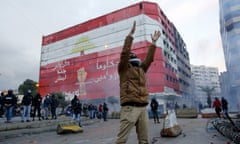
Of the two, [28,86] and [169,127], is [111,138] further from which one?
[28,86]

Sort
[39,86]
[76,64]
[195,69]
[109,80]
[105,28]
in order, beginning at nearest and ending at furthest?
[109,80]
[105,28]
[76,64]
[39,86]
[195,69]

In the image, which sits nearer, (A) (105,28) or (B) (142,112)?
(B) (142,112)

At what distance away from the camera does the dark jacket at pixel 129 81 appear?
2.56 m

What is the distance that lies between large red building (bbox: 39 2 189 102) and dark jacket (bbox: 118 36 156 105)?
36849 millimetres

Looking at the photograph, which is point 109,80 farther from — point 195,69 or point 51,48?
point 195,69

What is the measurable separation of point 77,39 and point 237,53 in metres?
43.2

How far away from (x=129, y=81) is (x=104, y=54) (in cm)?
4363

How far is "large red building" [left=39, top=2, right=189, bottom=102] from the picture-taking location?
41719 mm

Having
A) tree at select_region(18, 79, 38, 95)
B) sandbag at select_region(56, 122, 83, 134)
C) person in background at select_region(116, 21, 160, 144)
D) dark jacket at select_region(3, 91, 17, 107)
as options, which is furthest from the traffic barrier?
tree at select_region(18, 79, 38, 95)

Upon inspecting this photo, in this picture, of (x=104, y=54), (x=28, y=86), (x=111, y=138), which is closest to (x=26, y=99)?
(x=111, y=138)

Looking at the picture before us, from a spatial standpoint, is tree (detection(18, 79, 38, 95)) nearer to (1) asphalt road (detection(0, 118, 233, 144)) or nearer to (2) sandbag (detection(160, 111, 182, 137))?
(1) asphalt road (detection(0, 118, 233, 144))

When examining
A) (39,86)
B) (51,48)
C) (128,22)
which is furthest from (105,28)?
(39,86)

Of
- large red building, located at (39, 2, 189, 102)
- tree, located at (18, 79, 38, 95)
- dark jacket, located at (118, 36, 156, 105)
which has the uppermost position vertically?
large red building, located at (39, 2, 189, 102)

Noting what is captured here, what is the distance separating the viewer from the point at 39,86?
57906mm
